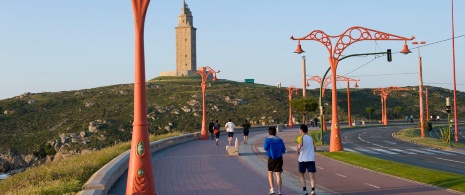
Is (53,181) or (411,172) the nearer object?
(53,181)

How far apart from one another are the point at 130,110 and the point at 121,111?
1636mm

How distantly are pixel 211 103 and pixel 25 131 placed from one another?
36917 mm

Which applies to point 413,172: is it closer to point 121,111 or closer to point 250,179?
point 250,179

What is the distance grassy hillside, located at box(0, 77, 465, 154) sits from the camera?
260 ft

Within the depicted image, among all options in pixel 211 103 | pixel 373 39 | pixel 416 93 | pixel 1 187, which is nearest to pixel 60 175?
pixel 1 187

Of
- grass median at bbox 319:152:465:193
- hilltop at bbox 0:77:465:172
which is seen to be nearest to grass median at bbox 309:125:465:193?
grass median at bbox 319:152:465:193

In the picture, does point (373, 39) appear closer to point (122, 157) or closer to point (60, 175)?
point (122, 157)

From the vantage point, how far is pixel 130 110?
101m

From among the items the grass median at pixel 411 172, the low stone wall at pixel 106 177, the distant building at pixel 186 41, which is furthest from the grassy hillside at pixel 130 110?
the low stone wall at pixel 106 177

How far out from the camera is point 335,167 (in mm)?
21812

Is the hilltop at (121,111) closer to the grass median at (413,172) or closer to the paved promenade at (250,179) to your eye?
the paved promenade at (250,179)

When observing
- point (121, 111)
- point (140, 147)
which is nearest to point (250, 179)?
point (140, 147)

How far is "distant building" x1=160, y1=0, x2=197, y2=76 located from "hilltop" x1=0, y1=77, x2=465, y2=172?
4704mm

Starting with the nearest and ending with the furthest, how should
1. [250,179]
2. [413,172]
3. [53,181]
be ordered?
[53,181]
[250,179]
[413,172]
